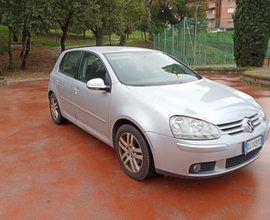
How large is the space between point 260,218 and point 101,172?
188 centimetres

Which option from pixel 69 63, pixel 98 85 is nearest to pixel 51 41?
pixel 69 63

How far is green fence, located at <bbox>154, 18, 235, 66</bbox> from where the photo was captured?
16.1 metres

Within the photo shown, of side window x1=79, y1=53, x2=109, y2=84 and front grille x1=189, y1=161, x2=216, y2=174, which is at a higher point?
side window x1=79, y1=53, x2=109, y2=84

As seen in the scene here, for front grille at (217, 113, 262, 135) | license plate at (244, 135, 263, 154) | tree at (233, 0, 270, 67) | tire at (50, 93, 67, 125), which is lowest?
tire at (50, 93, 67, 125)

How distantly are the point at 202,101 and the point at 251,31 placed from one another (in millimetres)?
12858

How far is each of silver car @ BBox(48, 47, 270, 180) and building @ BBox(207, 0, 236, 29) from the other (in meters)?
56.1

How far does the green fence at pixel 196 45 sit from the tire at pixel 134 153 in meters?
14.1

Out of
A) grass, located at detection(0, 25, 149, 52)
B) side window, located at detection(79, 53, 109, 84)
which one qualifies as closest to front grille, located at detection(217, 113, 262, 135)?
side window, located at detection(79, 53, 109, 84)

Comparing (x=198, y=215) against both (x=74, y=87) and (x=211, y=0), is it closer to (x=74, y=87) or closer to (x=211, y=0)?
(x=74, y=87)

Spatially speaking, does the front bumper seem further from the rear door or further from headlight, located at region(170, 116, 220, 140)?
the rear door

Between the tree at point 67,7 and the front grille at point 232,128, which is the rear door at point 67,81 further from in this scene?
the tree at point 67,7

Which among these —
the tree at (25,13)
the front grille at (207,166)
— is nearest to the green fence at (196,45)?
the tree at (25,13)

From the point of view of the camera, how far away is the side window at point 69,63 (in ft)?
14.0

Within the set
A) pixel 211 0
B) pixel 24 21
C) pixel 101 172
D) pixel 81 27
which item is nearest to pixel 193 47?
pixel 81 27
